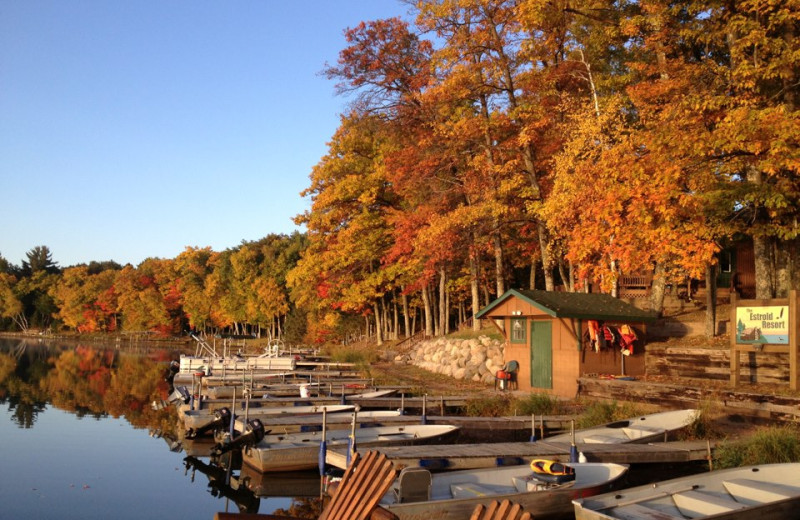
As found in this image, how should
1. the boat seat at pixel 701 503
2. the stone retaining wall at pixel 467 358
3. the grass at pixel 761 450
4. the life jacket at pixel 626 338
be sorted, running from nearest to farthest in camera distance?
the boat seat at pixel 701 503 → the grass at pixel 761 450 → the life jacket at pixel 626 338 → the stone retaining wall at pixel 467 358

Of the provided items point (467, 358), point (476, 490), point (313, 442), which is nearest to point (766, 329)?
point (476, 490)

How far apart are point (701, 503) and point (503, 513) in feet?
19.3

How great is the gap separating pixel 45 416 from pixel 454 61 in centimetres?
2080

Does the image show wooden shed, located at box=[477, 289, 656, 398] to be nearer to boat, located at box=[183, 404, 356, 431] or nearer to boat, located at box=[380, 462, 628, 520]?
boat, located at box=[183, 404, 356, 431]

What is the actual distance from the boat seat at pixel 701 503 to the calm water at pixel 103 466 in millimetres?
7304

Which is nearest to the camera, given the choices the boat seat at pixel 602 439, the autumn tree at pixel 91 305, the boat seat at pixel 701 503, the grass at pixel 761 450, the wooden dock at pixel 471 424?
the boat seat at pixel 701 503

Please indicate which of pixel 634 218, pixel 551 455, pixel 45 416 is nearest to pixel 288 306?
pixel 45 416

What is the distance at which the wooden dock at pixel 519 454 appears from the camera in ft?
38.7

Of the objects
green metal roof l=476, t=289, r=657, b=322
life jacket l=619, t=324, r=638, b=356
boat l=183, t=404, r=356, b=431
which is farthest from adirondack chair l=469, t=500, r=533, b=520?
life jacket l=619, t=324, r=638, b=356

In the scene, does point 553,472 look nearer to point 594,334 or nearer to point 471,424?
point 471,424

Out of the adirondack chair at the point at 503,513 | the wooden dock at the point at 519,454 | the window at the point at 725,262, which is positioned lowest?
the wooden dock at the point at 519,454

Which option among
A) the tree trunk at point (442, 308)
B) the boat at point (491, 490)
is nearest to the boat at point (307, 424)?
the boat at point (491, 490)

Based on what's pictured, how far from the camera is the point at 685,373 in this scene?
60.6 ft

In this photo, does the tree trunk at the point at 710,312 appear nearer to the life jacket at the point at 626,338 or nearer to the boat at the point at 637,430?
the life jacket at the point at 626,338
